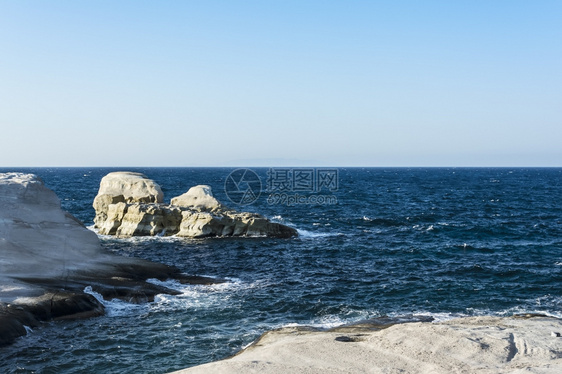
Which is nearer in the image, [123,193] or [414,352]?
[414,352]

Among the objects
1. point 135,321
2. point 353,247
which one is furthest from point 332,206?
point 135,321

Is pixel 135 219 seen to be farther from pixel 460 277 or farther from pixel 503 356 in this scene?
pixel 503 356

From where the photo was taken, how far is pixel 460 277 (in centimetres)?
3058

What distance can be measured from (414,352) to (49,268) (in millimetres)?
19340

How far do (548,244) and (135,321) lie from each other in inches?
1353

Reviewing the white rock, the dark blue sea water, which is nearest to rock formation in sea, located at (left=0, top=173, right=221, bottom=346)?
the dark blue sea water

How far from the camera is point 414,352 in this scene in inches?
564

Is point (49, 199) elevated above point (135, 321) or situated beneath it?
elevated above

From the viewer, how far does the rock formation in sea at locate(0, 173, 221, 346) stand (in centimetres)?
2114

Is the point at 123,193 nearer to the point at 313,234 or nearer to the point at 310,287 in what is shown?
the point at 313,234

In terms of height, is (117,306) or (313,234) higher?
(313,234)

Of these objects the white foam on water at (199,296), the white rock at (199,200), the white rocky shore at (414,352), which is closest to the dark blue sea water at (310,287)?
the white foam on water at (199,296)

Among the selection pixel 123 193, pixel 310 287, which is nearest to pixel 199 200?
pixel 123 193

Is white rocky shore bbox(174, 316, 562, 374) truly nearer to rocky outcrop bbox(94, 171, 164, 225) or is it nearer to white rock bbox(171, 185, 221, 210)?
white rock bbox(171, 185, 221, 210)
